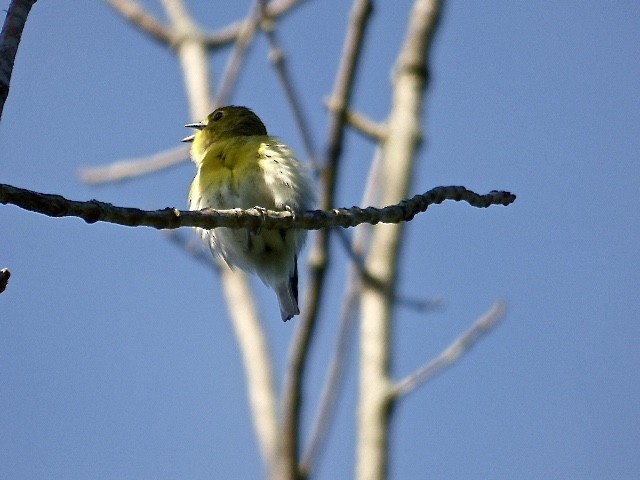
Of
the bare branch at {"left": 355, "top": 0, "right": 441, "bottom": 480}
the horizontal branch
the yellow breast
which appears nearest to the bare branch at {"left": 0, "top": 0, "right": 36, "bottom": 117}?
the horizontal branch

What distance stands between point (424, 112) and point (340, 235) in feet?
5.34

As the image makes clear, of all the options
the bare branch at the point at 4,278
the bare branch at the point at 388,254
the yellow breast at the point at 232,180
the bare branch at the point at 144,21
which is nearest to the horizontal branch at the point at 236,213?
the bare branch at the point at 4,278

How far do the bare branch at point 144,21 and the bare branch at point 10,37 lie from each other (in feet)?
23.1

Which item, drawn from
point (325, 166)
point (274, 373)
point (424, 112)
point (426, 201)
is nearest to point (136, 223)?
point (426, 201)

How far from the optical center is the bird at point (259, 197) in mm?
4977

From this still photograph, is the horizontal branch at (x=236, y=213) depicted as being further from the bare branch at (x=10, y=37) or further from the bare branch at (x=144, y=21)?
the bare branch at (x=144, y=21)

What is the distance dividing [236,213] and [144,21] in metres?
6.54

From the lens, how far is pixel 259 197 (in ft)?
16.3

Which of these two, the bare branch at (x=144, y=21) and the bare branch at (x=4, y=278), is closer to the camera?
the bare branch at (x=4, y=278)

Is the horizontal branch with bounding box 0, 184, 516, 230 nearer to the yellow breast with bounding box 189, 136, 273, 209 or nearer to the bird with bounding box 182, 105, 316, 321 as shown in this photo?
the bird with bounding box 182, 105, 316, 321

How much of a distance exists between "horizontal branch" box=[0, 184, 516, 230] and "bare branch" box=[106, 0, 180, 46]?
631 centimetres

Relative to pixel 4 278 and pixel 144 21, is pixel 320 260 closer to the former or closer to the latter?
pixel 4 278

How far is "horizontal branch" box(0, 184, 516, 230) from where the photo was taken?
8.32 feet

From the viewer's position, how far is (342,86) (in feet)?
17.9
